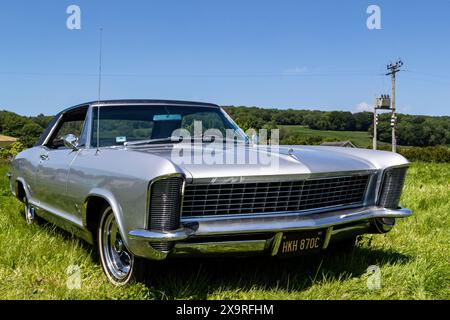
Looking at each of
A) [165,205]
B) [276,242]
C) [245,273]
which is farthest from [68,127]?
[276,242]

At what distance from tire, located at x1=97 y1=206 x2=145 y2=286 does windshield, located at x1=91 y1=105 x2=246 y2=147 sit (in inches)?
30.3

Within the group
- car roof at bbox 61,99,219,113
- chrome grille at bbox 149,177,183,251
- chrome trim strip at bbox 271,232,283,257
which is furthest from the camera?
car roof at bbox 61,99,219,113

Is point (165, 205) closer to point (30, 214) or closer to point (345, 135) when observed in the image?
point (30, 214)

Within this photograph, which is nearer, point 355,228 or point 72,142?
point 355,228

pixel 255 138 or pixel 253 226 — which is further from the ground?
pixel 255 138

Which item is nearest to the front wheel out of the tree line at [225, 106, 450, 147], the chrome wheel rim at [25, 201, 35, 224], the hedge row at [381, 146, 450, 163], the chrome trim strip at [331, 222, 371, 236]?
the chrome wheel rim at [25, 201, 35, 224]

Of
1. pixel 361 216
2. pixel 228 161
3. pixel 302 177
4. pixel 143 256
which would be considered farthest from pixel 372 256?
pixel 143 256

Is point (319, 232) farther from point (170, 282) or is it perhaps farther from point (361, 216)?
point (170, 282)

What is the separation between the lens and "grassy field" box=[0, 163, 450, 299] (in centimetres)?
305

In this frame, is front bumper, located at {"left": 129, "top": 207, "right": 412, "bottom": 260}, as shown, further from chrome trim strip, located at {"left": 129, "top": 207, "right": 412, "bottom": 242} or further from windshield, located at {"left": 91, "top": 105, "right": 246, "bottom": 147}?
windshield, located at {"left": 91, "top": 105, "right": 246, "bottom": 147}

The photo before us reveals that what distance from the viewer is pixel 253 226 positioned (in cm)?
281

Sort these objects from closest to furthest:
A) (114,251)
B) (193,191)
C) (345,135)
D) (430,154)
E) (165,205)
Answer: (165,205) < (193,191) < (114,251) < (430,154) < (345,135)

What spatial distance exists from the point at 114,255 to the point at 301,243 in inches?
50.9

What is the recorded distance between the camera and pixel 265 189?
292 cm
